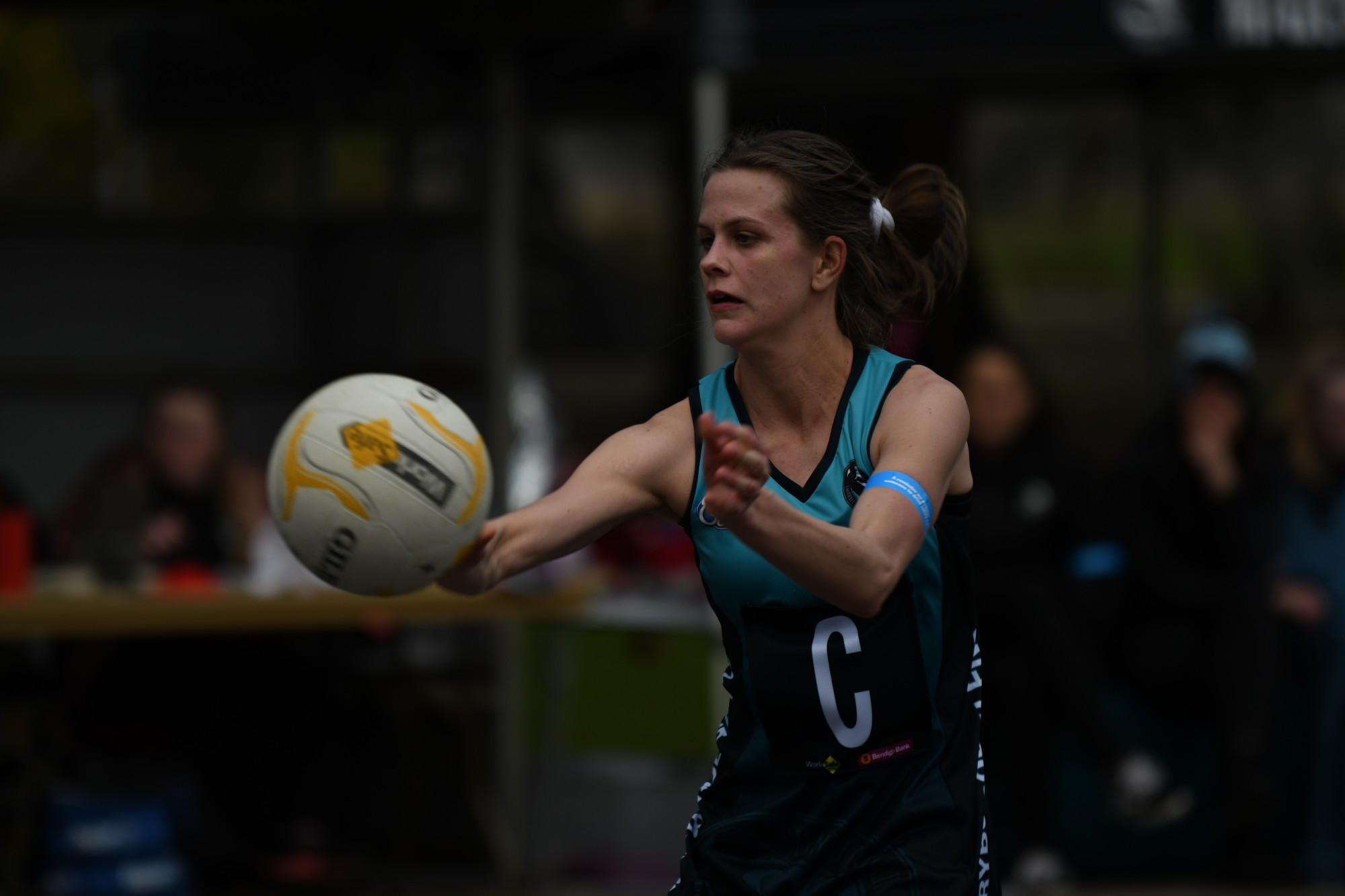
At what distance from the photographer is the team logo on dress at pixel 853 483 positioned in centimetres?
284

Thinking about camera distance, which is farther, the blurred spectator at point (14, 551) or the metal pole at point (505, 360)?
the metal pole at point (505, 360)

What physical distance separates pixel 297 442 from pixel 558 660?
4.00 metres

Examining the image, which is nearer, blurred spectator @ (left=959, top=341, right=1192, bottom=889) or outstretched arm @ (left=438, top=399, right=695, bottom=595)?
outstretched arm @ (left=438, top=399, right=695, bottom=595)

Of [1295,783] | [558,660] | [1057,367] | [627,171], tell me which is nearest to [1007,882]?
[1295,783]

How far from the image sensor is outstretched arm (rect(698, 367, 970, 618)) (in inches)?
96.0

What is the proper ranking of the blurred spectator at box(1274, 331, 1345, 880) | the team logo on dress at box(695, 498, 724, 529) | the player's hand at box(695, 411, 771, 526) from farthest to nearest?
the blurred spectator at box(1274, 331, 1345, 880)
the team logo on dress at box(695, 498, 724, 529)
the player's hand at box(695, 411, 771, 526)

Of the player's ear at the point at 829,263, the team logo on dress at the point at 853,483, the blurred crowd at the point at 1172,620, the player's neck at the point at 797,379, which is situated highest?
the player's ear at the point at 829,263

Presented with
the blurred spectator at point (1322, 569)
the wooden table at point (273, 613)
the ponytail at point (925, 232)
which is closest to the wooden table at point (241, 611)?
the wooden table at point (273, 613)

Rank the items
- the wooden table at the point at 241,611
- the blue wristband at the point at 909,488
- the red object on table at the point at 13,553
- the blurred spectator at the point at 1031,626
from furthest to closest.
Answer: the blurred spectator at the point at 1031,626 < the red object on table at the point at 13,553 < the wooden table at the point at 241,611 < the blue wristband at the point at 909,488

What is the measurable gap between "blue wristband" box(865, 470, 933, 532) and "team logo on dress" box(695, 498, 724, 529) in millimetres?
295

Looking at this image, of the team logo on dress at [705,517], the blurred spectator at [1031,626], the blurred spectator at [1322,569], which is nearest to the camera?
the team logo on dress at [705,517]

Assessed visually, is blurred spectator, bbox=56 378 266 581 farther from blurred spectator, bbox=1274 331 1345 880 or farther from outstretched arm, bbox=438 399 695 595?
blurred spectator, bbox=1274 331 1345 880

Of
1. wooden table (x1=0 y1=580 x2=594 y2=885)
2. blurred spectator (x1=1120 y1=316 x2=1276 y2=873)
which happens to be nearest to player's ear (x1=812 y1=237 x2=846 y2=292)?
wooden table (x1=0 y1=580 x2=594 y2=885)

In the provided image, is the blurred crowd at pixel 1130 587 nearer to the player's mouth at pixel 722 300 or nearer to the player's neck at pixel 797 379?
the player's neck at pixel 797 379
